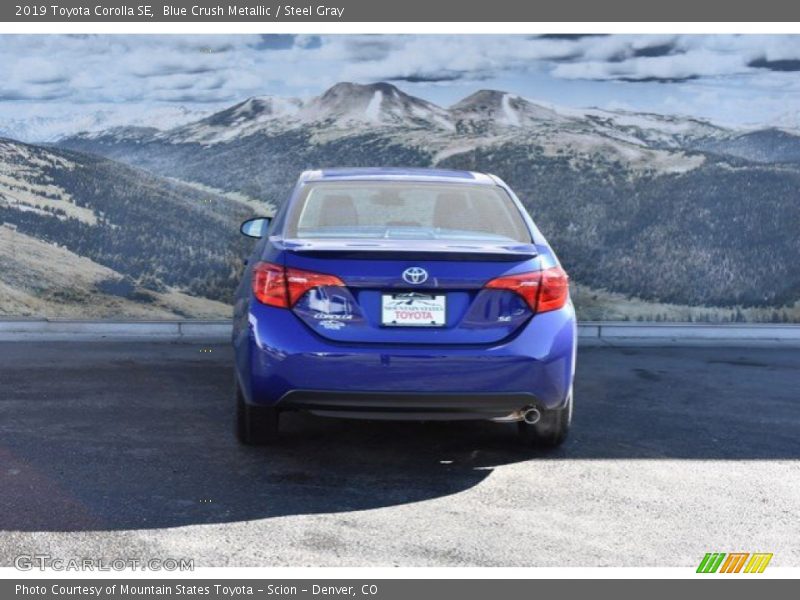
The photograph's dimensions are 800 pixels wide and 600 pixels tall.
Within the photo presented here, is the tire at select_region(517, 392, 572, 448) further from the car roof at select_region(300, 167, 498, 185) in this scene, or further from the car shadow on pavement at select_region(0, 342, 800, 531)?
the car roof at select_region(300, 167, 498, 185)

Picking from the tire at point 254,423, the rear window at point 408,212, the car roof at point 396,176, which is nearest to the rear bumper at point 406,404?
the tire at point 254,423

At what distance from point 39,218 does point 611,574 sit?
794cm

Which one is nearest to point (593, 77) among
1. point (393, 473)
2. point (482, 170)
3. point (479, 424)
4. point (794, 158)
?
point (482, 170)

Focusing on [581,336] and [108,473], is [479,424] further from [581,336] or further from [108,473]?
[581,336]

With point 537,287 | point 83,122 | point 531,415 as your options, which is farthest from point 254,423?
point 83,122

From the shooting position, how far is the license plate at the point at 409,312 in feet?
19.3

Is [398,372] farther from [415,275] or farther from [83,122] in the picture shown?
[83,122]

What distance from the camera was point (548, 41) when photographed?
11461 millimetres

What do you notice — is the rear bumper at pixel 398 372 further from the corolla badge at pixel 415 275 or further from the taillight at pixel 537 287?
the corolla badge at pixel 415 275

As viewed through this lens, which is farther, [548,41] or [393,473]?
[548,41]

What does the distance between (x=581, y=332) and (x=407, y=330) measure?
626cm

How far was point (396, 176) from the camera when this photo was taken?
7.39 m

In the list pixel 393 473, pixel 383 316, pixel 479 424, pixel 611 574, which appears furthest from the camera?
pixel 479 424

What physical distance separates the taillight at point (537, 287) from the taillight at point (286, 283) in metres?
0.80
